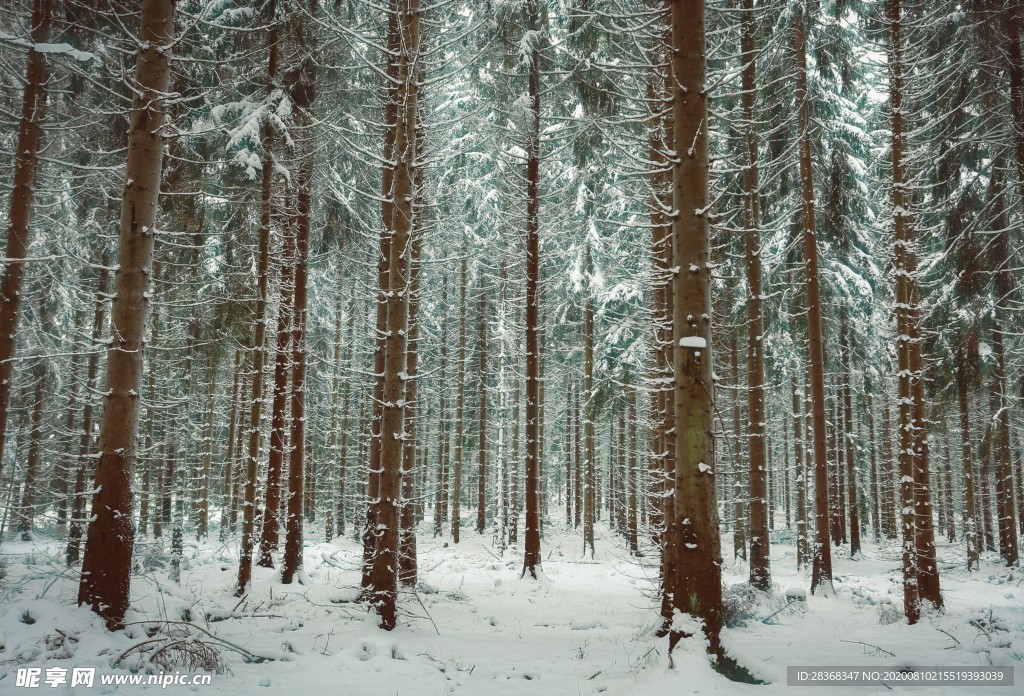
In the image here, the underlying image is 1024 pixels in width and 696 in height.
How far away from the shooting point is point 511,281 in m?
12.7

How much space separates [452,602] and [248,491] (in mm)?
4365

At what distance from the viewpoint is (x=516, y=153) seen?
14.5 m

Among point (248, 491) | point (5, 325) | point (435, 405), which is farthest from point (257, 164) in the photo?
point (435, 405)

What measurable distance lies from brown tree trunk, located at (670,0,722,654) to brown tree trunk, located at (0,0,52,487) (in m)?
8.95

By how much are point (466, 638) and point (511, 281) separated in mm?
7641

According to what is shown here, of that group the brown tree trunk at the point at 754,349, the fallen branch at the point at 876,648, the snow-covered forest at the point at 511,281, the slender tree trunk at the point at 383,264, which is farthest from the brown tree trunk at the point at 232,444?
the fallen branch at the point at 876,648

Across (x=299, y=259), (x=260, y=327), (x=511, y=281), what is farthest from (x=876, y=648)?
(x=299, y=259)

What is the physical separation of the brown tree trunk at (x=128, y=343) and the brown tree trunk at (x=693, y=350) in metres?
5.94

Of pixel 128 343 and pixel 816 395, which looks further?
pixel 816 395

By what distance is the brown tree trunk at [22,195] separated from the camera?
312 inches

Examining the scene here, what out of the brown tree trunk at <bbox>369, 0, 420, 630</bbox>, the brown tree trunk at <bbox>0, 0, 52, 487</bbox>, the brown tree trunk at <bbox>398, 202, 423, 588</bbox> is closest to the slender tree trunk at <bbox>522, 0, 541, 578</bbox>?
the brown tree trunk at <bbox>398, 202, 423, 588</bbox>

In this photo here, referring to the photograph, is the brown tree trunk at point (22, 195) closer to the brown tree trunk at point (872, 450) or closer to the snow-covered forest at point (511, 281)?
the snow-covered forest at point (511, 281)

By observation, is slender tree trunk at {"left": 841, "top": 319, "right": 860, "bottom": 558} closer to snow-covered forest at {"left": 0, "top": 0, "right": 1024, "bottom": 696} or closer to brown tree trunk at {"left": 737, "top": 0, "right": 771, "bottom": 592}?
snow-covered forest at {"left": 0, "top": 0, "right": 1024, "bottom": 696}

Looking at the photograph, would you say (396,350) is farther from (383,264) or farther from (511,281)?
(511,281)
